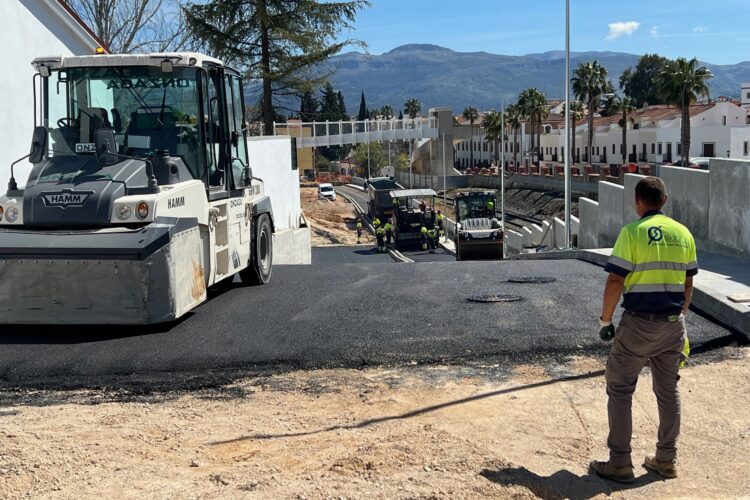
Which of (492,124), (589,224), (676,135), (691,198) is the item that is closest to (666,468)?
(691,198)

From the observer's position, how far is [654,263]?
5.57m

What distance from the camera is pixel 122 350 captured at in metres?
8.88

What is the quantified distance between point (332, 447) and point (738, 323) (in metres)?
4.90

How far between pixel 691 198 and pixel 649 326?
11.1 metres

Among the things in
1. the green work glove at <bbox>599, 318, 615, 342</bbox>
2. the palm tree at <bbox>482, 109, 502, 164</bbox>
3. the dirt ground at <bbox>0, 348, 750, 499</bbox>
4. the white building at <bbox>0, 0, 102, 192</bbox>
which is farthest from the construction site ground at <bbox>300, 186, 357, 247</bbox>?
the green work glove at <bbox>599, 318, 615, 342</bbox>

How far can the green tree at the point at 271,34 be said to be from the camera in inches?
1389

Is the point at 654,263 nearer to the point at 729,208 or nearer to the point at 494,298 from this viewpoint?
the point at 494,298

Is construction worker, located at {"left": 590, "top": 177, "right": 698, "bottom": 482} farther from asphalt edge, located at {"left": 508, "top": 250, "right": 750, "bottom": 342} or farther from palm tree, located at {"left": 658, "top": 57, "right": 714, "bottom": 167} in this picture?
palm tree, located at {"left": 658, "top": 57, "right": 714, "bottom": 167}

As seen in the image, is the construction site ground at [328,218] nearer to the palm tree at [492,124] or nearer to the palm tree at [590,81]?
the palm tree at [590,81]

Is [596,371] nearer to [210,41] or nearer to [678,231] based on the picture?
[678,231]

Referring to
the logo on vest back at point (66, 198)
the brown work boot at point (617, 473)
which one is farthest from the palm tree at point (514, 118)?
A: the brown work boot at point (617, 473)

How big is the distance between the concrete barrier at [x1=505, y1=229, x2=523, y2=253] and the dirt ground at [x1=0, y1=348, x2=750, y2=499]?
3591cm

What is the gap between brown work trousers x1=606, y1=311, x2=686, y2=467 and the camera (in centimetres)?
555

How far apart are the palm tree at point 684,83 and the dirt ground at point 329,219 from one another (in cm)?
2553
